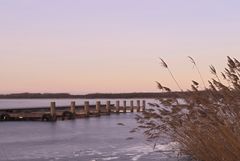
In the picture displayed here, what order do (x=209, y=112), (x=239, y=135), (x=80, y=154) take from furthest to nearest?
1. (x=80, y=154)
2. (x=209, y=112)
3. (x=239, y=135)

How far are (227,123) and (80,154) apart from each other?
40.8 feet

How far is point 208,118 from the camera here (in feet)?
19.7

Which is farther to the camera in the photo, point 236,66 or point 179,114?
point 179,114

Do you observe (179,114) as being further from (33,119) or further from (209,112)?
(33,119)

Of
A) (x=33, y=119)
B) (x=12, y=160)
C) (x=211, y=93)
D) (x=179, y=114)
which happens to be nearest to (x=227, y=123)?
(x=211, y=93)

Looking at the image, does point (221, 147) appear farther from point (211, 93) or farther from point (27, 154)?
point (27, 154)

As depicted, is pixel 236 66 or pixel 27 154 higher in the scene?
pixel 236 66

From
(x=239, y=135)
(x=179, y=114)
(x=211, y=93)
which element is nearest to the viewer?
(x=239, y=135)

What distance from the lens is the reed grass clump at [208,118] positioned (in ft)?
18.5

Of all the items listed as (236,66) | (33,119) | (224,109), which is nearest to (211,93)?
(224,109)

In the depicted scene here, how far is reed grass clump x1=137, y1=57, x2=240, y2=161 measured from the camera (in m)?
5.63

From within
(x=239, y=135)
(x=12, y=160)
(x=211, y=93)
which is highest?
(x=211, y=93)

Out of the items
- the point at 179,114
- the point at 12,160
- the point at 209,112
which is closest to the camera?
the point at 209,112

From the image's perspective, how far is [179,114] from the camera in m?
6.81
